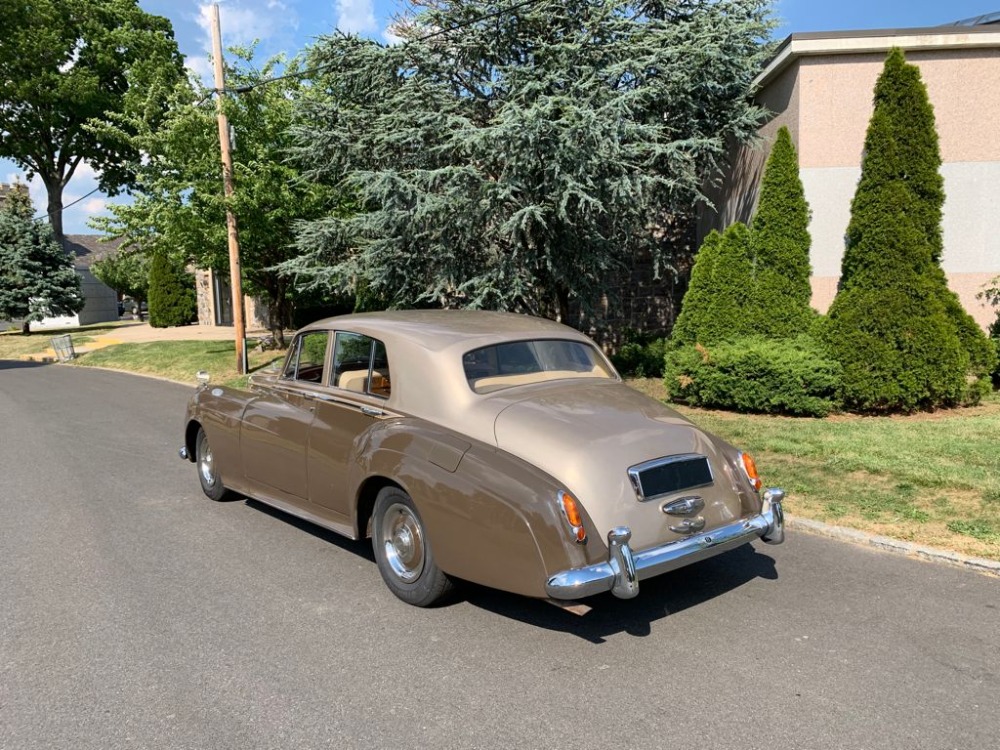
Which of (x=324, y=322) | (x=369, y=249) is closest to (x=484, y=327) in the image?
(x=324, y=322)

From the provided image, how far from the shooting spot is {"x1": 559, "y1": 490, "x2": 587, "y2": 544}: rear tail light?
3500 millimetres

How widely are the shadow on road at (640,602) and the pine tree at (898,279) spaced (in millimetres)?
5124

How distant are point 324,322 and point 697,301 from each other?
6.53 metres

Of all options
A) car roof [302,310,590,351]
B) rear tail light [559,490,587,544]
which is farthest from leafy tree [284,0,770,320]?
rear tail light [559,490,587,544]

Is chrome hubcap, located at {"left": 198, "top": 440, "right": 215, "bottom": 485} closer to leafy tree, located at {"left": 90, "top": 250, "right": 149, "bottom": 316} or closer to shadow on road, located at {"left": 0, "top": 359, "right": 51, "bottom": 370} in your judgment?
shadow on road, located at {"left": 0, "top": 359, "right": 51, "bottom": 370}

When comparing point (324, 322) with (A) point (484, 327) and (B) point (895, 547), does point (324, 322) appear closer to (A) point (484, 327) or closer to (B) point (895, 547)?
(A) point (484, 327)

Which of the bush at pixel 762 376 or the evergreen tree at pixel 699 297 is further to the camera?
the evergreen tree at pixel 699 297

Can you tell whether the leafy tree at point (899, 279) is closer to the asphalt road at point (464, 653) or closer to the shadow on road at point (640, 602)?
the asphalt road at point (464, 653)

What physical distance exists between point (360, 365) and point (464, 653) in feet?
6.68

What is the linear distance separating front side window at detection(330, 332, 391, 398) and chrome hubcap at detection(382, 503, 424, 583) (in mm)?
761

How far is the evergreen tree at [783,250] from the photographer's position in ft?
32.5

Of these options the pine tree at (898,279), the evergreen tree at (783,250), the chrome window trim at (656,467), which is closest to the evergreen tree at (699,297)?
the evergreen tree at (783,250)

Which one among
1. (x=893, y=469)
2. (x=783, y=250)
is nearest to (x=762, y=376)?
(x=783, y=250)

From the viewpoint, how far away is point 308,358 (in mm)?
5348
